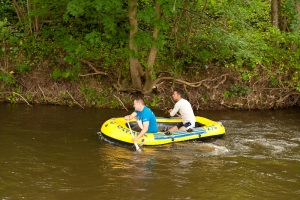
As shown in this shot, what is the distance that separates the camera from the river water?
7.53m

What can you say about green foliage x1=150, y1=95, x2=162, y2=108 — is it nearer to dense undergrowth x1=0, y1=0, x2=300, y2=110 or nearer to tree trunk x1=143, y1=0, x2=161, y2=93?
dense undergrowth x1=0, y1=0, x2=300, y2=110

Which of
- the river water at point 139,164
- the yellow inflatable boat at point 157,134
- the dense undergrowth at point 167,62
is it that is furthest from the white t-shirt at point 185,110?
the dense undergrowth at point 167,62

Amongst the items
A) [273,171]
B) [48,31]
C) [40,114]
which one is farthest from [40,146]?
[48,31]

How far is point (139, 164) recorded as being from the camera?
8984 mm

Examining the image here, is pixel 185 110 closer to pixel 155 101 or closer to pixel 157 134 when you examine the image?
pixel 157 134

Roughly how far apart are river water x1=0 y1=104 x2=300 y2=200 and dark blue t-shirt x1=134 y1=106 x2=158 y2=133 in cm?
59

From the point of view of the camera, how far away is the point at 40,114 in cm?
1349

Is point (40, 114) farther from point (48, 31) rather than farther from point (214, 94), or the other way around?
point (214, 94)

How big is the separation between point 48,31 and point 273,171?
9.78 meters

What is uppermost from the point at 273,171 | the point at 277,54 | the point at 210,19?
the point at 210,19

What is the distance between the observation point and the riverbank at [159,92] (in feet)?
49.0

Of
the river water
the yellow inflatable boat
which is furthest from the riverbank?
the yellow inflatable boat

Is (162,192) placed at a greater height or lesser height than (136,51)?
lesser

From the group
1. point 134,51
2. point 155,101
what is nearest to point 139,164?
point 134,51
